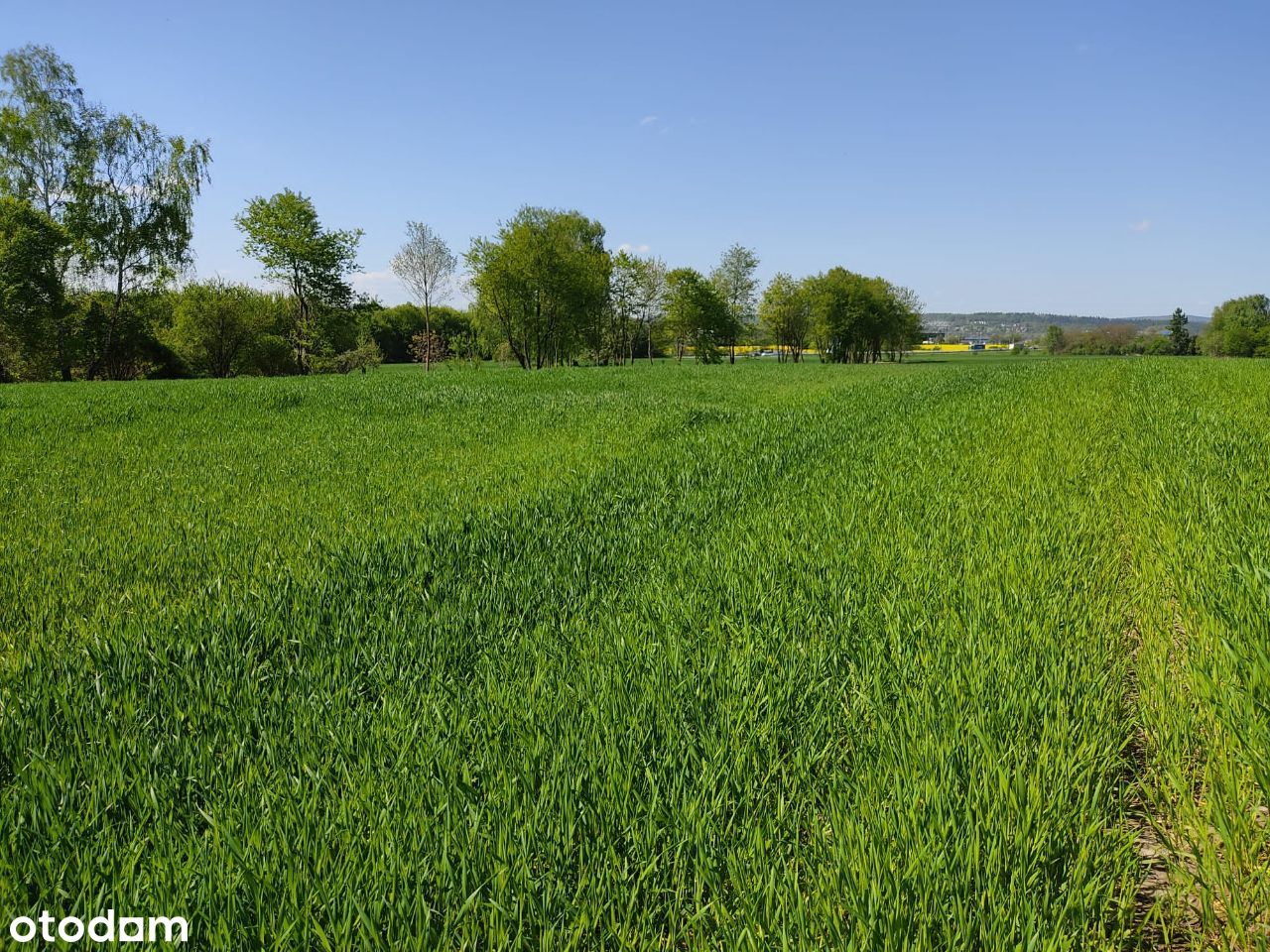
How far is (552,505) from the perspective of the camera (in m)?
6.73

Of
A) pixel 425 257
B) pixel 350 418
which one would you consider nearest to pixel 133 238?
pixel 425 257

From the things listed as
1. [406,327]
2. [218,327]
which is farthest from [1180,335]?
[218,327]

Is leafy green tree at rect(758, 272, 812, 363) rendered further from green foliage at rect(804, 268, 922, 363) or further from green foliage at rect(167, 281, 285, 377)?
green foliage at rect(167, 281, 285, 377)

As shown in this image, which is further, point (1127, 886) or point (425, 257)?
point (425, 257)

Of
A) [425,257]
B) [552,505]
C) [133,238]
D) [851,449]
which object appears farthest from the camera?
[425,257]

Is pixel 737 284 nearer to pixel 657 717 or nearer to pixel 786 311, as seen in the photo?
pixel 786 311

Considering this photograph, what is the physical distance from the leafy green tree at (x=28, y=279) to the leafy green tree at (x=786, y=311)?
78830 millimetres

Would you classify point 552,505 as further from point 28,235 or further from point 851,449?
point 28,235

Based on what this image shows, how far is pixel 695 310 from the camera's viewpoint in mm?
82500

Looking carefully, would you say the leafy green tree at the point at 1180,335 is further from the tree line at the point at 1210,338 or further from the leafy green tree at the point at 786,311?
the leafy green tree at the point at 786,311

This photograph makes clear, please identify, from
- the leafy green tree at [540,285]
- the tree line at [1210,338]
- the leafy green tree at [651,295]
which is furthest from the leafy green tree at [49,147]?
the tree line at [1210,338]

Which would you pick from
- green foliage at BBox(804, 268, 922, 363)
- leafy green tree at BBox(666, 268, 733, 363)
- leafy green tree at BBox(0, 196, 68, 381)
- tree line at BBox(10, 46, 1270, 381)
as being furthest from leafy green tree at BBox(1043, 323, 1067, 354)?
leafy green tree at BBox(0, 196, 68, 381)

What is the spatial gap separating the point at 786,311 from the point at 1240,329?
84.2 metres

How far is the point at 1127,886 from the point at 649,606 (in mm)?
2539
